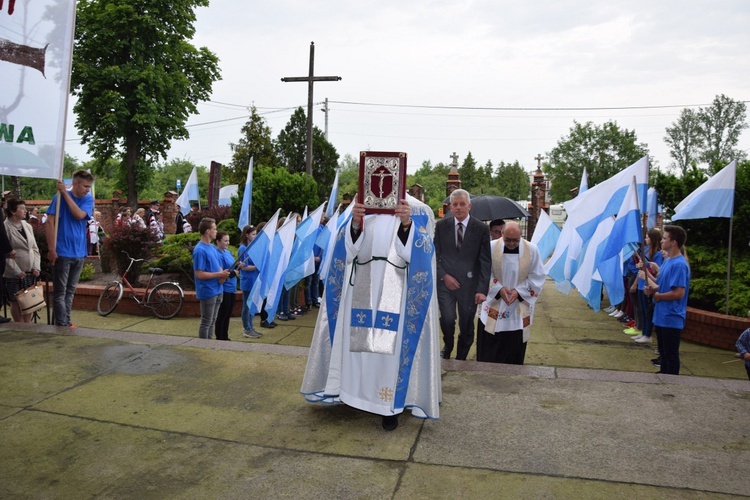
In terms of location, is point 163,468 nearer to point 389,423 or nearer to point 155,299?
point 389,423

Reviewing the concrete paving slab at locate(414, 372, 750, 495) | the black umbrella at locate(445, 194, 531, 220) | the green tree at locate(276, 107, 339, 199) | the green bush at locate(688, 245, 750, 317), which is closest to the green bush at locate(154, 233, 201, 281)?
the black umbrella at locate(445, 194, 531, 220)

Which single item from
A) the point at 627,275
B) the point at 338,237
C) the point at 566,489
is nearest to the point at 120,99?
the point at 627,275

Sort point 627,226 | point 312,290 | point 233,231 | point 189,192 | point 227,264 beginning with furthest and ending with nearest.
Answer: point 189,192, point 233,231, point 312,290, point 227,264, point 627,226

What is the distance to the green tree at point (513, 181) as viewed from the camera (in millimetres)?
58150

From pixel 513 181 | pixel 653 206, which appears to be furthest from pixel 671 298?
pixel 513 181

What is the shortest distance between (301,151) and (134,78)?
28.3 feet

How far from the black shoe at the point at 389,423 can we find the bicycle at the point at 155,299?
6633mm

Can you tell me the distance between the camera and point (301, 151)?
3288 cm

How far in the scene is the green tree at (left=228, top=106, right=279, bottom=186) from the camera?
121ft

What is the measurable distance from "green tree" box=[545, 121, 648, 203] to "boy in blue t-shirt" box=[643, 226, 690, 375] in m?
56.6

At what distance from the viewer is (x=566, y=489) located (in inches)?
134

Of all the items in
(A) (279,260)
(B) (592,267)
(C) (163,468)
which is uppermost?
(B) (592,267)

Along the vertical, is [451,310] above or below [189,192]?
below

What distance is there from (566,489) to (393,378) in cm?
128
